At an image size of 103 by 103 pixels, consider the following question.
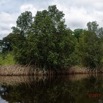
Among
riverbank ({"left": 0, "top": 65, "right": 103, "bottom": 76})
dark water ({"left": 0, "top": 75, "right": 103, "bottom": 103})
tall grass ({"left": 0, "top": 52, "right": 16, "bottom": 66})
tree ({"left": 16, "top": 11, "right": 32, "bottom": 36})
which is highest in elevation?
tree ({"left": 16, "top": 11, "right": 32, "bottom": 36})

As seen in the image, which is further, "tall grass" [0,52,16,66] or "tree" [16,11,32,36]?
"tall grass" [0,52,16,66]

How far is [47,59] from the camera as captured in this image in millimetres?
66812

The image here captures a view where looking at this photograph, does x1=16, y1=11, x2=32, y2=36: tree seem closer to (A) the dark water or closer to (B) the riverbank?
(B) the riverbank

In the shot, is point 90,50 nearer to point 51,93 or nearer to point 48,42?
point 48,42

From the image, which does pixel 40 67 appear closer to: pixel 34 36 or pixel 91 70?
pixel 34 36

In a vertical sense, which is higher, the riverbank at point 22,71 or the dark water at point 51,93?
the riverbank at point 22,71

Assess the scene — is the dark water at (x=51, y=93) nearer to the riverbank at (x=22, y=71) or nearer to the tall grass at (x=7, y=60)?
the riverbank at (x=22, y=71)

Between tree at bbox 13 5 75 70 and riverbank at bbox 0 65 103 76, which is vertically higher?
tree at bbox 13 5 75 70

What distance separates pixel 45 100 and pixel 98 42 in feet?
166

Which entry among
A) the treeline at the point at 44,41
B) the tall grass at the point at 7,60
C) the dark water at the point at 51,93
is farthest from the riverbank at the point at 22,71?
the dark water at the point at 51,93

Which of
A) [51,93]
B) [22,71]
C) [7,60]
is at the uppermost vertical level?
[7,60]

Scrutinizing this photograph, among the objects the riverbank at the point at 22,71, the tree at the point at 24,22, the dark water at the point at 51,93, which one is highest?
the tree at the point at 24,22

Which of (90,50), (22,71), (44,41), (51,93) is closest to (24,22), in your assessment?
(44,41)

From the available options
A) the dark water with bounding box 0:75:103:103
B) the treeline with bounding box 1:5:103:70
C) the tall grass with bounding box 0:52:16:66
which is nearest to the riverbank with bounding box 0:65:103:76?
the treeline with bounding box 1:5:103:70
